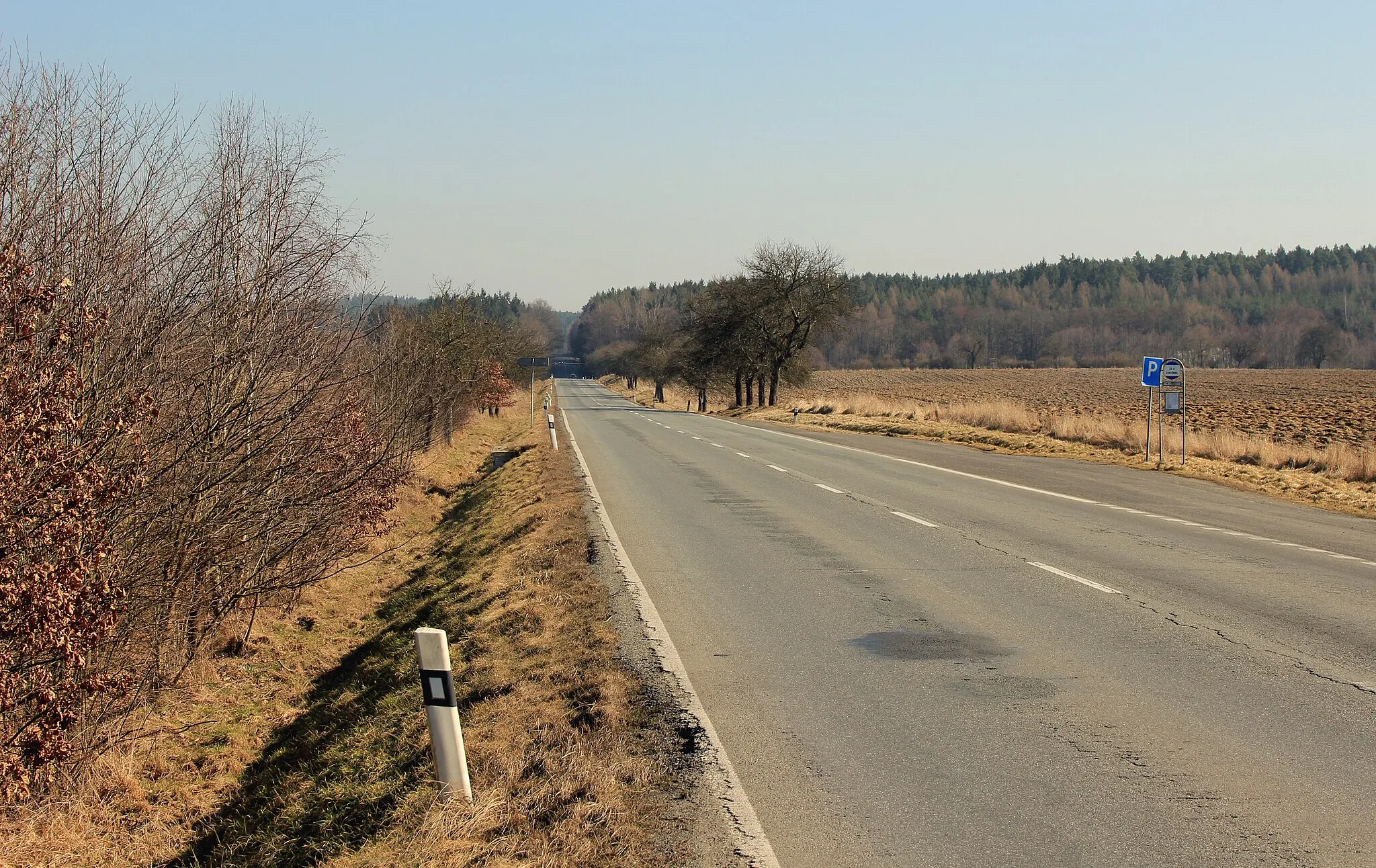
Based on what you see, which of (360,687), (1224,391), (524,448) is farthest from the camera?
(1224,391)

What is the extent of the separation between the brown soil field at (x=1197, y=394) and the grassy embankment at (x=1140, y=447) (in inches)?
199

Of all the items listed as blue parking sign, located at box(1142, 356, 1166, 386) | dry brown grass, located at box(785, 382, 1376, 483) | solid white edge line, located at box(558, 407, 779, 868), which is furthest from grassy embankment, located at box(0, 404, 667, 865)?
dry brown grass, located at box(785, 382, 1376, 483)

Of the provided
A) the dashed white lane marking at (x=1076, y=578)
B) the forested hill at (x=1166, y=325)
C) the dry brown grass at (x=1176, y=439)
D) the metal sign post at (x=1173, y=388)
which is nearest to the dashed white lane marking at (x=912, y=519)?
the dashed white lane marking at (x=1076, y=578)

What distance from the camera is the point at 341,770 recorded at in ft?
23.7

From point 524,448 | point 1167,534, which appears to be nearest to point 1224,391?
point 524,448

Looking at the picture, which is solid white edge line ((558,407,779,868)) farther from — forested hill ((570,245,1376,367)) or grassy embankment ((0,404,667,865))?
forested hill ((570,245,1376,367))

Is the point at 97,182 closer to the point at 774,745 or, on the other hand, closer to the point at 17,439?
the point at 17,439

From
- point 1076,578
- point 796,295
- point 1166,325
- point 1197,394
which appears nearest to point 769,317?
point 796,295

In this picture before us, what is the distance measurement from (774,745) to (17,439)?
414cm

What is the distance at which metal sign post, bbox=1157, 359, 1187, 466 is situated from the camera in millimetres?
22594

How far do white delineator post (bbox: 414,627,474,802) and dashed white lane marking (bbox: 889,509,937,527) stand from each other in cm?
984

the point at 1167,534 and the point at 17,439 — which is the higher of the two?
the point at 17,439

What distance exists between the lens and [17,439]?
5.52m

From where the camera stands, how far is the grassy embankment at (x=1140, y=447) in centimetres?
2036
